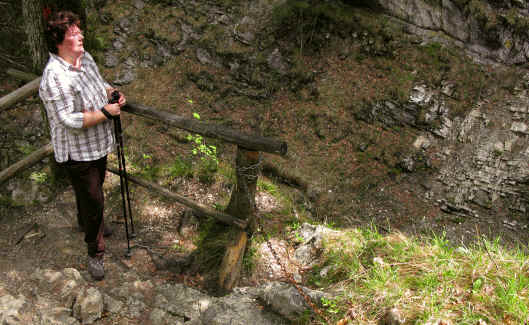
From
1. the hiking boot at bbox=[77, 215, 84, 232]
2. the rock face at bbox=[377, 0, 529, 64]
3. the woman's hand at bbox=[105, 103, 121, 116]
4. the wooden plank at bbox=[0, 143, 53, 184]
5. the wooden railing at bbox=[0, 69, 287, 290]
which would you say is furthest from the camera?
the rock face at bbox=[377, 0, 529, 64]

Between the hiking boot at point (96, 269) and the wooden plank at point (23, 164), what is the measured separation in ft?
4.48

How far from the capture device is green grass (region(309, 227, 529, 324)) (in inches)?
95.0

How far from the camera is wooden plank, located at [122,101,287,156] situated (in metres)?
2.75

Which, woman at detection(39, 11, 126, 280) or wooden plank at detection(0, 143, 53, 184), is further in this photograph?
wooden plank at detection(0, 143, 53, 184)

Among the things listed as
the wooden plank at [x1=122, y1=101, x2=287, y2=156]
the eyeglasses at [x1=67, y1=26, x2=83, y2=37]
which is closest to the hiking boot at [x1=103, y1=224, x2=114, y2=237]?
the wooden plank at [x1=122, y1=101, x2=287, y2=156]

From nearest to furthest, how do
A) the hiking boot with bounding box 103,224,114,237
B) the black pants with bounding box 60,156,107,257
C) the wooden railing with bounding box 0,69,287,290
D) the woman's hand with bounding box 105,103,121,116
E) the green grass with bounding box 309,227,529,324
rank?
the green grass with bounding box 309,227,529,324
the woman's hand with bounding box 105,103,121,116
the black pants with bounding box 60,156,107,257
the wooden railing with bounding box 0,69,287,290
the hiking boot with bounding box 103,224,114,237

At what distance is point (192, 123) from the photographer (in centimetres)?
305

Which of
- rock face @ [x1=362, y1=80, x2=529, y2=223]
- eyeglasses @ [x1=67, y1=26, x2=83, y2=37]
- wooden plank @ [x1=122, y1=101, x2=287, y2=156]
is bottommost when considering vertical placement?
rock face @ [x1=362, y1=80, x2=529, y2=223]

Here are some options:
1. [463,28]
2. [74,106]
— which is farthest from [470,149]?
[74,106]

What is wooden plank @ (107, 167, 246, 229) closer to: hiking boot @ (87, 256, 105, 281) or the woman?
the woman

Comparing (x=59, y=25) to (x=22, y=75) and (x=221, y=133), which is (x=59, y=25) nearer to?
(x=221, y=133)

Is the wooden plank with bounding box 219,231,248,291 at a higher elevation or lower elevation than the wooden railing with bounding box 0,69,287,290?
lower

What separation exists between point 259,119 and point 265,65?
64.2 inches

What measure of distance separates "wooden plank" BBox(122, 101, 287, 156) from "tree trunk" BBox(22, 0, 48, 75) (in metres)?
1.38
